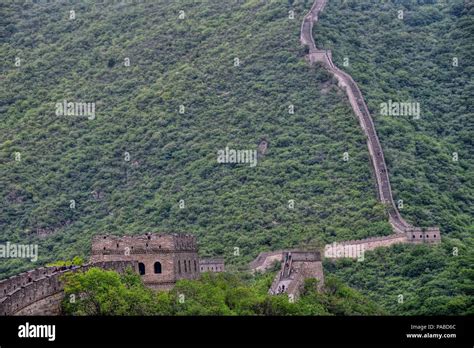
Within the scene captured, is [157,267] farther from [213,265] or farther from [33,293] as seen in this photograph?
[213,265]

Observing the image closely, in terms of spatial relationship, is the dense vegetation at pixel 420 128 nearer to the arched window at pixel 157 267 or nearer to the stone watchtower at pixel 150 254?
the stone watchtower at pixel 150 254

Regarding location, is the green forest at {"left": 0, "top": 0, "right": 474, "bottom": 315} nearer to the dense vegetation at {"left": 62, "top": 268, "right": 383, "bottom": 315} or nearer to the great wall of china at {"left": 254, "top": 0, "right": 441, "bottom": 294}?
the great wall of china at {"left": 254, "top": 0, "right": 441, "bottom": 294}

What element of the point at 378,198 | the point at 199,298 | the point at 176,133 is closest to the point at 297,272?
the point at 199,298
